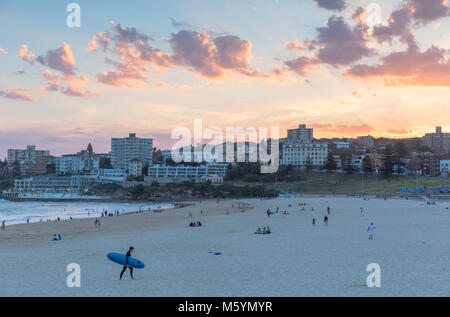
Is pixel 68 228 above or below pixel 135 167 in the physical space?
below

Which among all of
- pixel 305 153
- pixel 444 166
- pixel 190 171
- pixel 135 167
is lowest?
pixel 190 171

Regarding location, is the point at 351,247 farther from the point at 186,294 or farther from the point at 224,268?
the point at 186,294

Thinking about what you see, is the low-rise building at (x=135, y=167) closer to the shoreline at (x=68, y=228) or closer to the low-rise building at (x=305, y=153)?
the low-rise building at (x=305, y=153)

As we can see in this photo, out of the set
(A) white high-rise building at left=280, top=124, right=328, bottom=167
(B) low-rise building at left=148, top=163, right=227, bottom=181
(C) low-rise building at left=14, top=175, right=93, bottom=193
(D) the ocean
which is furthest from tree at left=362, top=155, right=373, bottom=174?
(C) low-rise building at left=14, top=175, right=93, bottom=193

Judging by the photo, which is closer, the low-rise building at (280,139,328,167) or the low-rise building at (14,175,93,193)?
the low-rise building at (280,139,328,167)

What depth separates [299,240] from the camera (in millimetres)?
22641

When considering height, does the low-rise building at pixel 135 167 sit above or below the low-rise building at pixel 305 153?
below

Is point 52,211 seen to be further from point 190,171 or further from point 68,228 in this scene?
point 190,171

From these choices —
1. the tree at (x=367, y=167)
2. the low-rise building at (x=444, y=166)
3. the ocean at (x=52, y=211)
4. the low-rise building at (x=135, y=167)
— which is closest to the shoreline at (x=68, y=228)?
the ocean at (x=52, y=211)

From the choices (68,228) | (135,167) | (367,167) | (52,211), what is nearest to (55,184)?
(135,167)

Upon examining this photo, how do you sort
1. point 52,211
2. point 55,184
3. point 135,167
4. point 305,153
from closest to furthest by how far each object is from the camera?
point 52,211 → point 305,153 → point 55,184 → point 135,167

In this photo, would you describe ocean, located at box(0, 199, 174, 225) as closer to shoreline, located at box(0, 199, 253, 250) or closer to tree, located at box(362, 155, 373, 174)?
shoreline, located at box(0, 199, 253, 250)

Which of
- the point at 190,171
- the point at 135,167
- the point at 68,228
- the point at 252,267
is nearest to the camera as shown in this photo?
the point at 252,267
